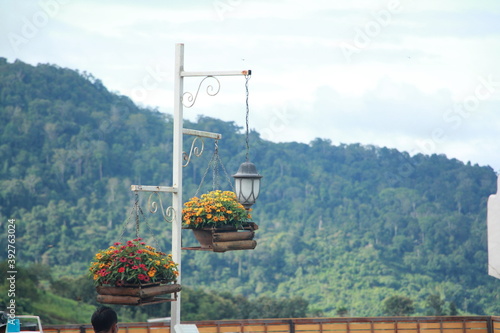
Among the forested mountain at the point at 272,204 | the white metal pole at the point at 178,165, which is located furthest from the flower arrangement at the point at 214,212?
the forested mountain at the point at 272,204

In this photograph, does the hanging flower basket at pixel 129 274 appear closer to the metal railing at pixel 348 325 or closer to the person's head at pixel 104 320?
the person's head at pixel 104 320

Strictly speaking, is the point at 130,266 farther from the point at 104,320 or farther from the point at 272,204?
the point at 272,204

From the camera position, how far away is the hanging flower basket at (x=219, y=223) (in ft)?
16.4

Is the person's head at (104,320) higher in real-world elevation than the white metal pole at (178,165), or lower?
lower

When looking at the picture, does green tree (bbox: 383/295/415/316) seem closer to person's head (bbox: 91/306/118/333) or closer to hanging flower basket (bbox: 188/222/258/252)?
hanging flower basket (bbox: 188/222/258/252)

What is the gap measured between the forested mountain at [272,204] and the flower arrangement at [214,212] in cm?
2336

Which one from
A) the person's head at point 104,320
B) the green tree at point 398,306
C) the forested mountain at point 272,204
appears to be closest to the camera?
the person's head at point 104,320

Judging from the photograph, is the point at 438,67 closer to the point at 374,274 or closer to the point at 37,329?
the point at 374,274

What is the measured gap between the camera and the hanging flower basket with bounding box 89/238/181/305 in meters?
4.18

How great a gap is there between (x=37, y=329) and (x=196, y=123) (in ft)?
103

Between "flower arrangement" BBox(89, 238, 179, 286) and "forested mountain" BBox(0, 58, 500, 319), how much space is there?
24.0 metres

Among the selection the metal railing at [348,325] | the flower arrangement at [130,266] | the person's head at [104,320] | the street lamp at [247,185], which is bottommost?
the metal railing at [348,325]

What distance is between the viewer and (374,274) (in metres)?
32.1

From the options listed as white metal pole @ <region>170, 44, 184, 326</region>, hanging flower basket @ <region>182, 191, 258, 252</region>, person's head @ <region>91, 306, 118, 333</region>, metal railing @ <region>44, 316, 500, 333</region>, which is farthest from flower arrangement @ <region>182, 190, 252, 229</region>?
metal railing @ <region>44, 316, 500, 333</region>
